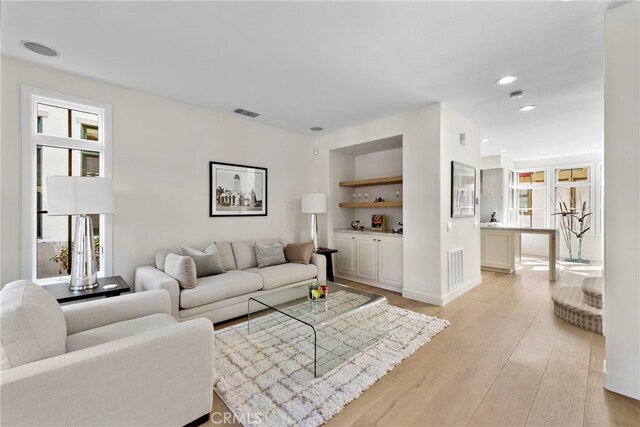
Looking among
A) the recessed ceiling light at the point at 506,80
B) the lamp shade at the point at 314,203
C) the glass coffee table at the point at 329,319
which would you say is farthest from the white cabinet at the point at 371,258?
the recessed ceiling light at the point at 506,80

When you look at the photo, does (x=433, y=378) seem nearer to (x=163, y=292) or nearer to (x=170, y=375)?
(x=170, y=375)

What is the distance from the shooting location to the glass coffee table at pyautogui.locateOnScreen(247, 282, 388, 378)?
2264mm

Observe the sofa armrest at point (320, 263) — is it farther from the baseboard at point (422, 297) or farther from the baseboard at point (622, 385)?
the baseboard at point (622, 385)

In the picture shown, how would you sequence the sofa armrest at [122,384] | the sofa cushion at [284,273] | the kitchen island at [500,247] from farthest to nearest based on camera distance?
the kitchen island at [500,247] < the sofa cushion at [284,273] < the sofa armrest at [122,384]

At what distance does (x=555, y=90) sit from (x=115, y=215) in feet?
16.9

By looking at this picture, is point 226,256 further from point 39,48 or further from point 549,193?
point 549,193

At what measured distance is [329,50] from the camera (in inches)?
93.0

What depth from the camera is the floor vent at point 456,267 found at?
373 centimetres

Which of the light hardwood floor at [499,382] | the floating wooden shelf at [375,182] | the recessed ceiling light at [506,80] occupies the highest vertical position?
the recessed ceiling light at [506,80]

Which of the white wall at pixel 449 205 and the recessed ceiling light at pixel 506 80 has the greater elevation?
the recessed ceiling light at pixel 506 80

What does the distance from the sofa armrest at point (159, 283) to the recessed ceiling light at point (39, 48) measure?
213 centimetres

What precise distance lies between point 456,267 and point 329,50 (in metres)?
3.19

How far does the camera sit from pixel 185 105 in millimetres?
3574

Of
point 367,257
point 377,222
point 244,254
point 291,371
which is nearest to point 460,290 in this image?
point 367,257
